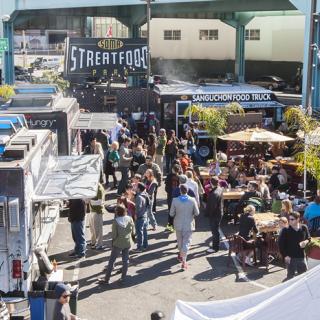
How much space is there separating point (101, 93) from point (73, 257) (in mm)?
16618

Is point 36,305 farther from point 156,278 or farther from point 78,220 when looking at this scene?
point 78,220

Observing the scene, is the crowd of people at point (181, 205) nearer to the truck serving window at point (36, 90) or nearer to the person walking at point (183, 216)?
the person walking at point (183, 216)

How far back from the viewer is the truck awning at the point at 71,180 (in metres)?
10.4

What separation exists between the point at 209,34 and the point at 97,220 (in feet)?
152

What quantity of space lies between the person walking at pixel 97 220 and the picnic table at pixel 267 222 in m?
3.10

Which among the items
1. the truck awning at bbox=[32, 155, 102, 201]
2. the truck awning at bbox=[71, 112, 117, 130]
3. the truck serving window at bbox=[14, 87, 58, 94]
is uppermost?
the truck serving window at bbox=[14, 87, 58, 94]

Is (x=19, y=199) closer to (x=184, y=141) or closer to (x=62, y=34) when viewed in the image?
(x=184, y=141)

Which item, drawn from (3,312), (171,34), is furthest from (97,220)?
(171,34)

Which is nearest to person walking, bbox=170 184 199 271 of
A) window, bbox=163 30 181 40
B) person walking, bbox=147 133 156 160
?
person walking, bbox=147 133 156 160

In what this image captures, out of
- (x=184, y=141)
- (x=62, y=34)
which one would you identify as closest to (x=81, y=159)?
(x=184, y=141)

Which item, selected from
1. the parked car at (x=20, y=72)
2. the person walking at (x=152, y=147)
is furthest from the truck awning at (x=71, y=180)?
the parked car at (x=20, y=72)

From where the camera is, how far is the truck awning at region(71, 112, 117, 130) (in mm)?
17172

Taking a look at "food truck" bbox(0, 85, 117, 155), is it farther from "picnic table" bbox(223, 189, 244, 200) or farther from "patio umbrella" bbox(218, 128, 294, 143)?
"patio umbrella" bbox(218, 128, 294, 143)

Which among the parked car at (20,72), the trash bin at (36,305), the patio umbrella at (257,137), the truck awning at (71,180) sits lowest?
the trash bin at (36,305)
